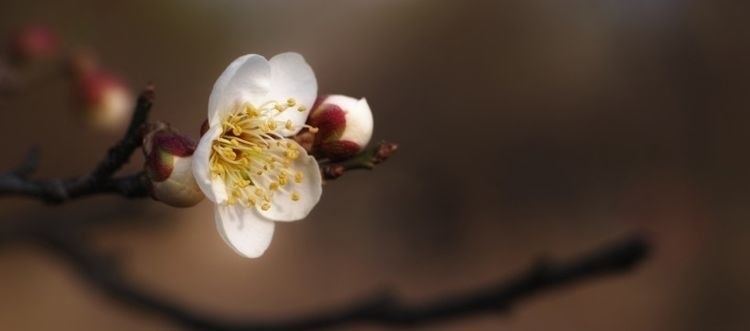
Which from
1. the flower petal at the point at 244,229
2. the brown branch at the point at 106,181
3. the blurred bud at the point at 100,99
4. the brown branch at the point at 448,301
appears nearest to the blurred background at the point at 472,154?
the blurred bud at the point at 100,99

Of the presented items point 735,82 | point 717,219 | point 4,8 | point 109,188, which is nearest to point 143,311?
point 109,188

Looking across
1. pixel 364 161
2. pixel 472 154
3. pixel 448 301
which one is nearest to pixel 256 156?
pixel 364 161

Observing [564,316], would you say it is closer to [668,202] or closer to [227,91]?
[668,202]

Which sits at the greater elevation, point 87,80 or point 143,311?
point 87,80

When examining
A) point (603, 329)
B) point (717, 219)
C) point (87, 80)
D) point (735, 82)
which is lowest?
point (87, 80)

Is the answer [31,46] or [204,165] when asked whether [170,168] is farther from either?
[31,46]

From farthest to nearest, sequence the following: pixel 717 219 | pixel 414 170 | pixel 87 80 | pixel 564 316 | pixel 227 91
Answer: pixel 717 219 < pixel 414 170 < pixel 564 316 < pixel 87 80 < pixel 227 91
